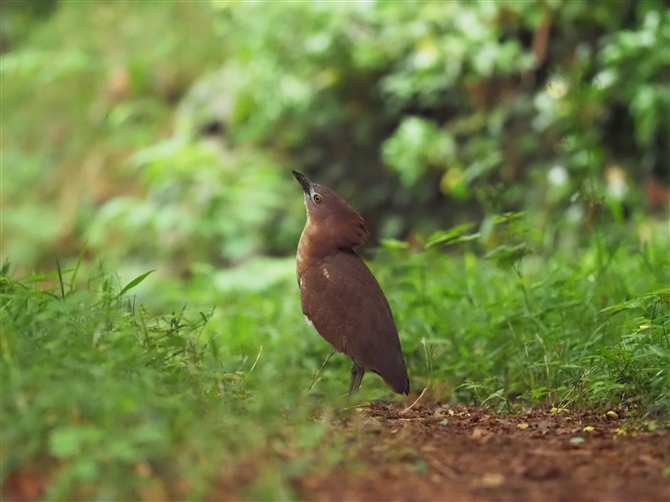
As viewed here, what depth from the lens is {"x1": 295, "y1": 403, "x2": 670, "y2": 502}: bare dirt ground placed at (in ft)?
7.34

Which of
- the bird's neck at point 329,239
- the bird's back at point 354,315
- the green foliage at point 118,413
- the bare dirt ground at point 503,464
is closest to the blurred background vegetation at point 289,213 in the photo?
the green foliage at point 118,413

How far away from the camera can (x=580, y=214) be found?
7.24 metres

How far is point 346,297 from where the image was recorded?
146 inches

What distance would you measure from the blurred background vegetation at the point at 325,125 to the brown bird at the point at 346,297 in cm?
158

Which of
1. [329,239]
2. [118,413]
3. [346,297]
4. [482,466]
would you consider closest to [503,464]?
[482,466]

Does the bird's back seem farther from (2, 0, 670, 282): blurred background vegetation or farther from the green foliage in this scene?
(2, 0, 670, 282): blurred background vegetation

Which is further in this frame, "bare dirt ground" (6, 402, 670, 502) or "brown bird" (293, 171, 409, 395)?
"brown bird" (293, 171, 409, 395)

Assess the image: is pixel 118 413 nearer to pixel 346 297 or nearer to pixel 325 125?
→ pixel 346 297

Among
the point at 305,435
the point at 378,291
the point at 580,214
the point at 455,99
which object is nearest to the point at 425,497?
the point at 305,435

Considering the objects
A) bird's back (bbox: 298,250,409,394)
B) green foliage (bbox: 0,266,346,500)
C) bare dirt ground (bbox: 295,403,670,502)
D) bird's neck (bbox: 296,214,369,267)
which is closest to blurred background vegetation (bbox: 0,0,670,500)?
green foliage (bbox: 0,266,346,500)

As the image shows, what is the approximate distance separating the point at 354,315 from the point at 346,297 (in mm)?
92

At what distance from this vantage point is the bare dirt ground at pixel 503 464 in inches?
88.1

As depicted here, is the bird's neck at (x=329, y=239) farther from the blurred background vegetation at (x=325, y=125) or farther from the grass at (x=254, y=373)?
the blurred background vegetation at (x=325, y=125)

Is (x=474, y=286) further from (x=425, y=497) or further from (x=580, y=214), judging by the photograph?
(x=425, y=497)
